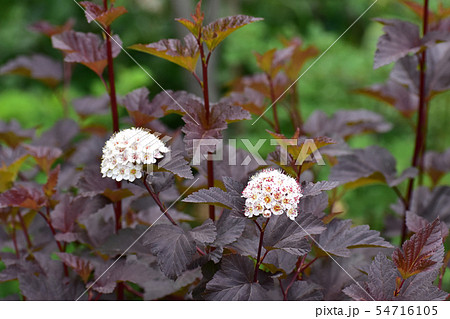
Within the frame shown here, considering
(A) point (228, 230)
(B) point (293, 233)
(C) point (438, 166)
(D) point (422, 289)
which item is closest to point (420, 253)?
(D) point (422, 289)

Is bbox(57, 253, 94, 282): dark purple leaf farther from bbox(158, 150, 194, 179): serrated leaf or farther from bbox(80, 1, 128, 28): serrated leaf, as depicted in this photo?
bbox(80, 1, 128, 28): serrated leaf

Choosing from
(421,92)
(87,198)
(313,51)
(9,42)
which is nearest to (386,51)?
(421,92)

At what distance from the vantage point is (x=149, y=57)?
11.5 feet

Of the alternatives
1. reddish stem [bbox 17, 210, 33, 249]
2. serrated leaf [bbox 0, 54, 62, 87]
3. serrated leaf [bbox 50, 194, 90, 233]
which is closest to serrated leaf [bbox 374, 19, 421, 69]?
serrated leaf [bbox 50, 194, 90, 233]

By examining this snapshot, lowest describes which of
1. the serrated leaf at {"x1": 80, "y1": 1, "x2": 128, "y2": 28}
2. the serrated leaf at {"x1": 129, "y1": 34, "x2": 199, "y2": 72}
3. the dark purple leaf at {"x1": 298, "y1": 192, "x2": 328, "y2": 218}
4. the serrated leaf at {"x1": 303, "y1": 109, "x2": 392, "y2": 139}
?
the dark purple leaf at {"x1": 298, "y1": 192, "x2": 328, "y2": 218}

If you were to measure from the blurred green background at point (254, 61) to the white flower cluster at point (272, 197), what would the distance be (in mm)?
801

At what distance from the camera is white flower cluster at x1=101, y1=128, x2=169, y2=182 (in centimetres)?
79

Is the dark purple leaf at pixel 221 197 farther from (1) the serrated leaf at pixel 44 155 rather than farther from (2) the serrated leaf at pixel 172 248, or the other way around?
(1) the serrated leaf at pixel 44 155

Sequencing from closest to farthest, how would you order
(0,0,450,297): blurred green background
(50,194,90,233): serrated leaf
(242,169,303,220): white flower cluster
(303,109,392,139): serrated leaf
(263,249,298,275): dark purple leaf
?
(242,169,303,220): white flower cluster
(263,249,298,275): dark purple leaf
(50,194,90,233): serrated leaf
(303,109,392,139): serrated leaf
(0,0,450,297): blurred green background

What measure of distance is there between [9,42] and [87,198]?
2667 mm

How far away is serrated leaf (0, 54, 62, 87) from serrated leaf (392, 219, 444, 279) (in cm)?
116

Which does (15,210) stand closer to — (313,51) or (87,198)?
(87,198)

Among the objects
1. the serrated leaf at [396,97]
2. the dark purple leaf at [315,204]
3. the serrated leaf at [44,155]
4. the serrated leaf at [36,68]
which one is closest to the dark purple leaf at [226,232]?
the dark purple leaf at [315,204]

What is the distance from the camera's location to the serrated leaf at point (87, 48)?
103 cm
